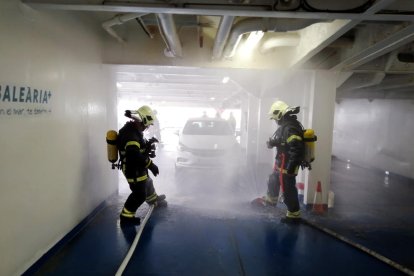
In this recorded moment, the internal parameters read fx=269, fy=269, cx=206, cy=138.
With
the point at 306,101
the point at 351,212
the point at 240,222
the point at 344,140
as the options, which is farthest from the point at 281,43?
the point at 344,140

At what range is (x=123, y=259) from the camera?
3.21 m

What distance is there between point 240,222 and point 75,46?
11.9 feet

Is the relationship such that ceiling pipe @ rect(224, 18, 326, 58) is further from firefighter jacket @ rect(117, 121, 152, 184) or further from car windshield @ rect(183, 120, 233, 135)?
car windshield @ rect(183, 120, 233, 135)

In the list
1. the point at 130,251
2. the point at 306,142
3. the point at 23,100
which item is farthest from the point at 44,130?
the point at 306,142

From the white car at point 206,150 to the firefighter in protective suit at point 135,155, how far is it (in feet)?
8.64

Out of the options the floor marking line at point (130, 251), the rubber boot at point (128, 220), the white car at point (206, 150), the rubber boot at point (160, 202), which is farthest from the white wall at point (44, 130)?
the white car at point (206, 150)

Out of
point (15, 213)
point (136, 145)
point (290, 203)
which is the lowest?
point (290, 203)

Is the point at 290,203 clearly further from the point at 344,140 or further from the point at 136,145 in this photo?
the point at 344,140

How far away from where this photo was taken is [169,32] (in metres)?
3.33

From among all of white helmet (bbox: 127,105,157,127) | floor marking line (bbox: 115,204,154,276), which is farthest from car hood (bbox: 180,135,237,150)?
floor marking line (bbox: 115,204,154,276)

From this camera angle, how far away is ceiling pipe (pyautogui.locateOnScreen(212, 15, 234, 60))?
111 inches

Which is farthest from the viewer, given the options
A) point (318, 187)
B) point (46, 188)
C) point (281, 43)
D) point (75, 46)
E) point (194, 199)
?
point (194, 199)

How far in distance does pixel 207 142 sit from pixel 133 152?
3.52m

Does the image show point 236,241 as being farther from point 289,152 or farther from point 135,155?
point 135,155
